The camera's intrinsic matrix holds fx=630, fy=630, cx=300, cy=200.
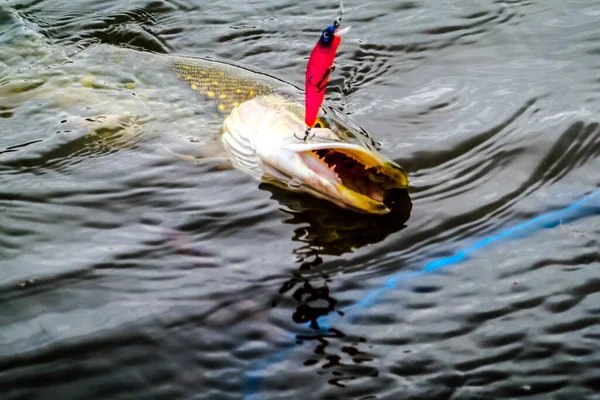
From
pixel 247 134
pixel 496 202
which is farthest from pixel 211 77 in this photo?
pixel 496 202

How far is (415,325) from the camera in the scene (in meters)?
2.52

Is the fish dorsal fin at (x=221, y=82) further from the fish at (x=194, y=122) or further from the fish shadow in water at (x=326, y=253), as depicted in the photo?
the fish shadow in water at (x=326, y=253)

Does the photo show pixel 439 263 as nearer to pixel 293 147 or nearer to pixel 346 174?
pixel 346 174

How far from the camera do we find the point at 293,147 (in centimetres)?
314

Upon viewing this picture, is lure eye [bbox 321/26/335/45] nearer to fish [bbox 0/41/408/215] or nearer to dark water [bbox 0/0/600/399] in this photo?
fish [bbox 0/41/408/215]

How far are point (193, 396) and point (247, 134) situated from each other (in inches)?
70.7

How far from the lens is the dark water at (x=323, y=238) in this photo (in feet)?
7.75

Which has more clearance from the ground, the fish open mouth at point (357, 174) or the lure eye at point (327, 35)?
the lure eye at point (327, 35)

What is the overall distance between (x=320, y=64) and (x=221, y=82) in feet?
5.72

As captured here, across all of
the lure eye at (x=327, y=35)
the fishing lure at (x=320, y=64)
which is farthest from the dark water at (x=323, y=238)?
the lure eye at (x=327, y=35)

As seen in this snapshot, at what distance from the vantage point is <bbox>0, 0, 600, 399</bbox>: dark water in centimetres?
236

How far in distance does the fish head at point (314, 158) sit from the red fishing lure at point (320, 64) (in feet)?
0.70

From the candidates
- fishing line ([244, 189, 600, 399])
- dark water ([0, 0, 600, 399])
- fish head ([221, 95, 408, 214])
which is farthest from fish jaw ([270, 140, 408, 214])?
fishing line ([244, 189, 600, 399])

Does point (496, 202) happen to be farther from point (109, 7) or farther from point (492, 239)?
point (109, 7)
